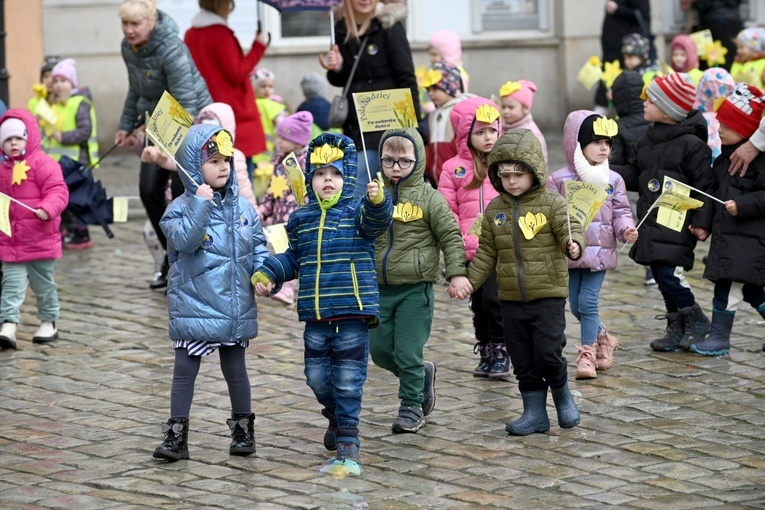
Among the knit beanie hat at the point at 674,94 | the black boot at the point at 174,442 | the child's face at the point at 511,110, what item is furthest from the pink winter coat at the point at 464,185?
the black boot at the point at 174,442

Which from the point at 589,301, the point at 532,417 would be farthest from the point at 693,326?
the point at 532,417

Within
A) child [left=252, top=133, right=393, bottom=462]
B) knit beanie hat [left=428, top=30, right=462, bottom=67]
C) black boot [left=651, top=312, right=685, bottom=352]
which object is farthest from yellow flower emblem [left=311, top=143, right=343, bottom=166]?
knit beanie hat [left=428, top=30, right=462, bottom=67]

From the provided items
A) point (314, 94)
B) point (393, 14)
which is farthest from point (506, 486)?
point (314, 94)

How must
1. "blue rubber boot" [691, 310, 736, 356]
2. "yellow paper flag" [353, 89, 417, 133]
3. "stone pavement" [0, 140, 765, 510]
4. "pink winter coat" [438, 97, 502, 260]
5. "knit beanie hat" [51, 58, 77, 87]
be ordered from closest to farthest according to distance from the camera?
"stone pavement" [0, 140, 765, 510] < "yellow paper flag" [353, 89, 417, 133] < "pink winter coat" [438, 97, 502, 260] < "blue rubber boot" [691, 310, 736, 356] < "knit beanie hat" [51, 58, 77, 87]

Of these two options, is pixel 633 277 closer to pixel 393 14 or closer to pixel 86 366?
pixel 393 14

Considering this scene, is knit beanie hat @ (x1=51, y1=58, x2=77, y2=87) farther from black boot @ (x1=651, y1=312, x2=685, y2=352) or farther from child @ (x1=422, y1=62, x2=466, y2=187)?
black boot @ (x1=651, y1=312, x2=685, y2=352)

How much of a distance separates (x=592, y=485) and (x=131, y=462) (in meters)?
2.05

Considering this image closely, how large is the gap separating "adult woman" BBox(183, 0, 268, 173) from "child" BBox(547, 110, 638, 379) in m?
3.22

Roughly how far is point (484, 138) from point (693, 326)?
74.2 inches

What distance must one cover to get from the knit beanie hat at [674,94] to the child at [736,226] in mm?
198

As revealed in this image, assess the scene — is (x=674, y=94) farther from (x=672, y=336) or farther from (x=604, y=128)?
(x=672, y=336)

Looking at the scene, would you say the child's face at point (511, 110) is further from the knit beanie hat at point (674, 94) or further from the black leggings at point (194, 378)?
the black leggings at point (194, 378)

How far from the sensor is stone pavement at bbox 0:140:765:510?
6.07 metres

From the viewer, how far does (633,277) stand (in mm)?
11227
